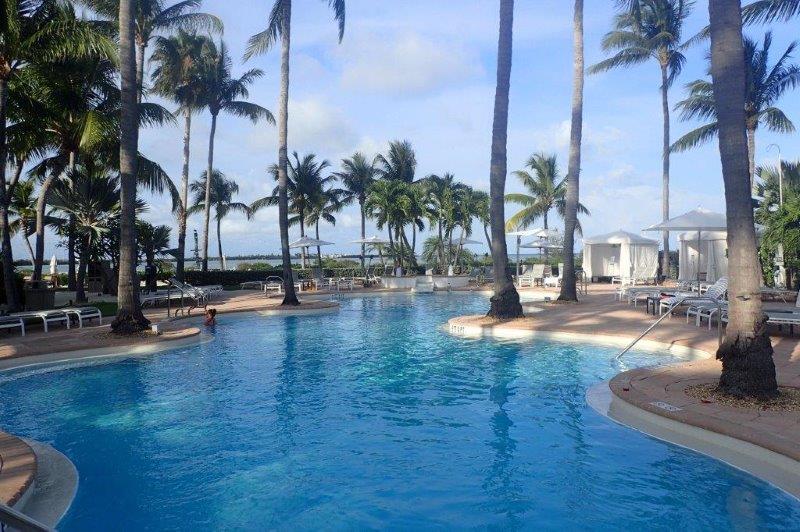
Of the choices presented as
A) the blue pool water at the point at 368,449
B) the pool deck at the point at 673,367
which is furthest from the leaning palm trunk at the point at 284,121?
the blue pool water at the point at 368,449

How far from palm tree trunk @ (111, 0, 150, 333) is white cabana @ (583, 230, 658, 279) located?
73.8 ft

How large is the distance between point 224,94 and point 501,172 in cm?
1979

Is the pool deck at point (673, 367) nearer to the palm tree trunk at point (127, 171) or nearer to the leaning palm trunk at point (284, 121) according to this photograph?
the leaning palm trunk at point (284, 121)

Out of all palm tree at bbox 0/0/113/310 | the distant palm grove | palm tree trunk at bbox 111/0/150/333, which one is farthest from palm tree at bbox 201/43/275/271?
palm tree trunk at bbox 111/0/150/333

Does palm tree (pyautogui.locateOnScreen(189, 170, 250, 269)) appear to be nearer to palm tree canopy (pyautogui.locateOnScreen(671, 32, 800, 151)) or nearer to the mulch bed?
palm tree canopy (pyautogui.locateOnScreen(671, 32, 800, 151))

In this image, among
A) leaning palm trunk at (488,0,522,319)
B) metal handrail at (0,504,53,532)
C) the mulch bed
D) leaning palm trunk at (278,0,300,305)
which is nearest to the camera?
metal handrail at (0,504,53,532)

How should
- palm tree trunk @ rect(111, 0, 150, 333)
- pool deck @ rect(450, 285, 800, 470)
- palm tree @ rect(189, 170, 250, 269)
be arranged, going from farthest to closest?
palm tree @ rect(189, 170, 250, 269) < palm tree trunk @ rect(111, 0, 150, 333) < pool deck @ rect(450, 285, 800, 470)

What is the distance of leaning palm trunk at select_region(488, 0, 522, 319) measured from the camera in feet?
44.4

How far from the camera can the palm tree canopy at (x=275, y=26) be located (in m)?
18.6

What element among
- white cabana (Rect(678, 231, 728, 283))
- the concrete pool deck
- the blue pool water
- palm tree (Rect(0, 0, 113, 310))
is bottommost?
the blue pool water

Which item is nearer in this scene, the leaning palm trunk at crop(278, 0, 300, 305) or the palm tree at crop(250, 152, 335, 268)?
the leaning palm trunk at crop(278, 0, 300, 305)

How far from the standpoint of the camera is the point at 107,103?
731 inches

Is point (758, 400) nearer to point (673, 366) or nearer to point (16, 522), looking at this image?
point (673, 366)

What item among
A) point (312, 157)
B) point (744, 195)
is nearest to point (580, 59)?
point (744, 195)
